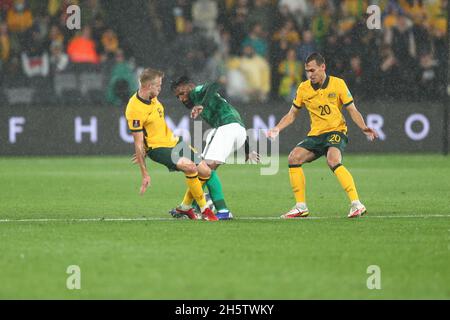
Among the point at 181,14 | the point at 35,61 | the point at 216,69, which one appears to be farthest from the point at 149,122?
the point at 181,14

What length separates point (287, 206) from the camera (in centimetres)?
1360

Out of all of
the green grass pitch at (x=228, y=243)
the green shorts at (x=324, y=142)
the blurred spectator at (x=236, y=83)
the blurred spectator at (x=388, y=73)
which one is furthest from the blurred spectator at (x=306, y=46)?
the green shorts at (x=324, y=142)

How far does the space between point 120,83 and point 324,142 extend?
10.9 metres

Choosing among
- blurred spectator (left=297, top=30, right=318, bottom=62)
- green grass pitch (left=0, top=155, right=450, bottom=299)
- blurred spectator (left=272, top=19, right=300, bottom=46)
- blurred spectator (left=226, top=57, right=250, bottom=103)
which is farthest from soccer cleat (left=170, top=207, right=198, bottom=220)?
blurred spectator (left=297, top=30, right=318, bottom=62)

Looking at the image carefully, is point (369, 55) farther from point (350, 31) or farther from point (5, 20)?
point (5, 20)

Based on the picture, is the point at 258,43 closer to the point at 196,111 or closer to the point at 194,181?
the point at 196,111

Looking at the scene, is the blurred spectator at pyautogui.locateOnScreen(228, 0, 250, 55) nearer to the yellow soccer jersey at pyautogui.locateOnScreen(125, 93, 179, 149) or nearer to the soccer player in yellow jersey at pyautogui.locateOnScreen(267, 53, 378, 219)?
the soccer player in yellow jersey at pyautogui.locateOnScreen(267, 53, 378, 219)

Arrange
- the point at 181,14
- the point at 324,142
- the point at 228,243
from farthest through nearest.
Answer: the point at 181,14
the point at 324,142
the point at 228,243

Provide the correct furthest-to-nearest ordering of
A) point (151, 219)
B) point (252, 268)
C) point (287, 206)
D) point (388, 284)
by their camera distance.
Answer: point (287, 206)
point (151, 219)
point (252, 268)
point (388, 284)

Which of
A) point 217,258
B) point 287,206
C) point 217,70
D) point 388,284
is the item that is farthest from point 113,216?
point 217,70

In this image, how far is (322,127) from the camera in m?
12.3

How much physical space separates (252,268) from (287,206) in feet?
17.3

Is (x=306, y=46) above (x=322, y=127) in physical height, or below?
above
